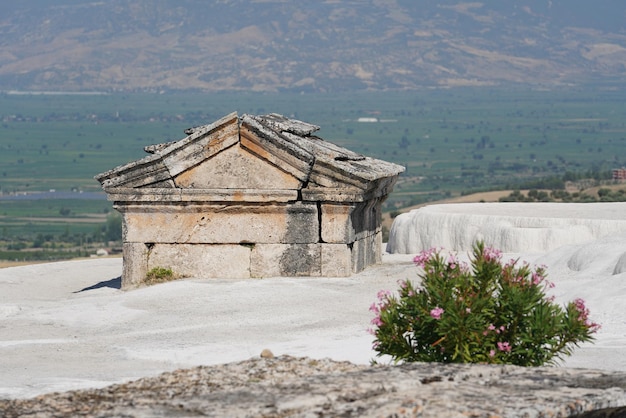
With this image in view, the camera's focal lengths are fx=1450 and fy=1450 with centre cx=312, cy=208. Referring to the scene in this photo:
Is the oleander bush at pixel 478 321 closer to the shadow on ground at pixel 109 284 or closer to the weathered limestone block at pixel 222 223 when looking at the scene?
the weathered limestone block at pixel 222 223

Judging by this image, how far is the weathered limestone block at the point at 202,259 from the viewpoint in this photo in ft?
53.7

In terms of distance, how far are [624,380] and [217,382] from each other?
7.79 feet

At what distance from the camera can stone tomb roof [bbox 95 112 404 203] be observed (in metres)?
16.2

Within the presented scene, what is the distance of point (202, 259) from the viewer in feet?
53.9

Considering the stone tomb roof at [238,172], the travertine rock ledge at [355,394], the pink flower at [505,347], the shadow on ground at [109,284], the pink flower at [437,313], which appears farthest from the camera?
the shadow on ground at [109,284]

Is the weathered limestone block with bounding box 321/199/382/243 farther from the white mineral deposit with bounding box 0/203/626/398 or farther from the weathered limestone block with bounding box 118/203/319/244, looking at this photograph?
the white mineral deposit with bounding box 0/203/626/398

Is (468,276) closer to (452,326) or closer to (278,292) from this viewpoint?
(452,326)

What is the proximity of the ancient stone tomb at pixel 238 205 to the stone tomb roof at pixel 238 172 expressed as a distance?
11 mm

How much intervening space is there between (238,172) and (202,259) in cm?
107

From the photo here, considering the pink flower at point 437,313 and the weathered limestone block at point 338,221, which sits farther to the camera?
the weathered limestone block at point 338,221

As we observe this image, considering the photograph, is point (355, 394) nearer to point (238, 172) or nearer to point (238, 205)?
point (238, 205)

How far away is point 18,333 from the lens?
13.7 metres

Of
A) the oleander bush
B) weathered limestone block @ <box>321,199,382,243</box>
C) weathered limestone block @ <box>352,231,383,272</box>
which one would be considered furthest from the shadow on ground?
the oleander bush

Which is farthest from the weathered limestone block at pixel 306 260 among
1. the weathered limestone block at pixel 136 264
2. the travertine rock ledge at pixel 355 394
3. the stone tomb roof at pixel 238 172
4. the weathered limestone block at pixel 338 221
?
the travertine rock ledge at pixel 355 394
